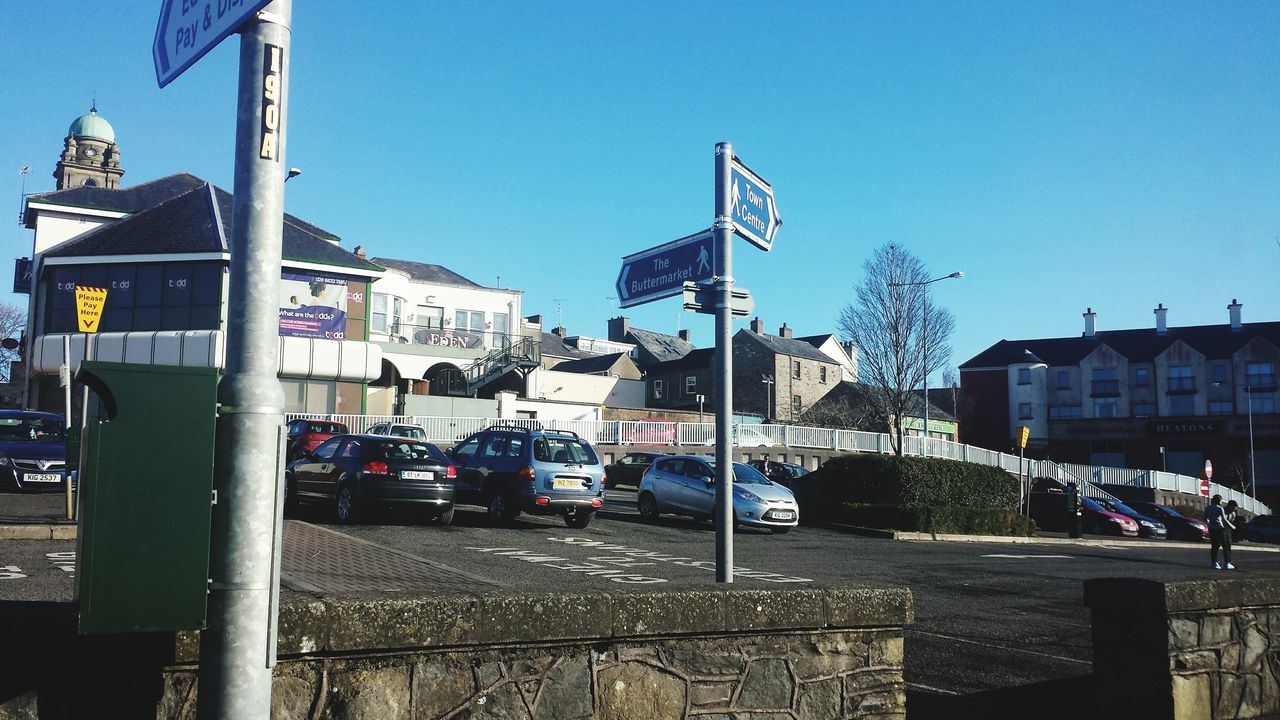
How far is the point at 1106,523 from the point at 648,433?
18.8 metres

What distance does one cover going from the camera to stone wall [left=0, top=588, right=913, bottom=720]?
3350 millimetres

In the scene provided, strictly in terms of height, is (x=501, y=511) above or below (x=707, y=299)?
below

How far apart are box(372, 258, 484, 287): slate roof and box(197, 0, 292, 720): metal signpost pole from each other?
55740 millimetres

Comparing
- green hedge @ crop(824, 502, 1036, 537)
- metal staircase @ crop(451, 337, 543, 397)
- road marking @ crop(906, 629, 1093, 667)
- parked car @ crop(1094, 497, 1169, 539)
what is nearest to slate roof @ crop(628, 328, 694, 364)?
metal staircase @ crop(451, 337, 543, 397)

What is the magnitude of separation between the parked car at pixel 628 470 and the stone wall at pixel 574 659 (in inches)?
1235

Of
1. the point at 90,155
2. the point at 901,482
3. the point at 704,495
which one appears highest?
the point at 90,155

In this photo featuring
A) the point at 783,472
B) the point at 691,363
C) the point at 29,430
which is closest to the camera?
the point at 29,430

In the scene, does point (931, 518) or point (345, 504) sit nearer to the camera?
point (345, 504)

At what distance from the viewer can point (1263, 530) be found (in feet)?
141

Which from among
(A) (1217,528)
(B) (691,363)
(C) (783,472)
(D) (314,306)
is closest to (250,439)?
(A) (1217,528)

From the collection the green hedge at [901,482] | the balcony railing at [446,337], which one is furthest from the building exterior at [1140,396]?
the green hedge at [901,482]

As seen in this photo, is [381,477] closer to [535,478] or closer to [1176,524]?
[535,478]

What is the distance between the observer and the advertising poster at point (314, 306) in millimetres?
40531

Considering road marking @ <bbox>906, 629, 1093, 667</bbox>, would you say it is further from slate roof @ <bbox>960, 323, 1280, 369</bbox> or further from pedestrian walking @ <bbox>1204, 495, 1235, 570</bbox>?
slate roof @ <bbox>960, 323, 1280, 369</bbox>
